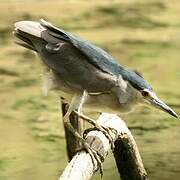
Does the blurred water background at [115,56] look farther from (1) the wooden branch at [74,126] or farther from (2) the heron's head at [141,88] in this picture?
(2) the heron's head at [141,88]

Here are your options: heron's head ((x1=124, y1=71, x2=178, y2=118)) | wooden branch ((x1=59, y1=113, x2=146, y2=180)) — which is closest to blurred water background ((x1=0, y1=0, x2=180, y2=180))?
wooden branch ((x1=59, y1=113, x2=146, y2=180))

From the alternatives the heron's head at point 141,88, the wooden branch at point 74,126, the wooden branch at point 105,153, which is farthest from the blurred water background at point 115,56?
the heron's head at point 141,88

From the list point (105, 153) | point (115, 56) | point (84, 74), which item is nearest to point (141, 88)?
point (84, 74)

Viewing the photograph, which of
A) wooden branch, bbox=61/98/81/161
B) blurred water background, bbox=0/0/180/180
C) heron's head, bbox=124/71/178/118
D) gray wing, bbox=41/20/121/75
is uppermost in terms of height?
gray wing, bbox=41/20/121/75

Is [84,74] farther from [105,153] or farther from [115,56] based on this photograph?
[115,56]

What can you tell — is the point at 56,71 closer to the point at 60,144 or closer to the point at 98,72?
the point at 98,72

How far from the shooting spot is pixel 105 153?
108 inches

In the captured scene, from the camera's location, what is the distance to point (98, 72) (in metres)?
2.56

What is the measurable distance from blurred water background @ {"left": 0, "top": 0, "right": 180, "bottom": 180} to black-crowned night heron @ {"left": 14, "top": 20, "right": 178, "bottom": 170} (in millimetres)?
1353

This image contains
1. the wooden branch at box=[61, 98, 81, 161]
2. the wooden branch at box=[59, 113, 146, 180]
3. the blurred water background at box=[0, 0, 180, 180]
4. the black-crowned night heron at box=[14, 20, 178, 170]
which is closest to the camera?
the wooden branch at box=[59, 113, 146, 180]

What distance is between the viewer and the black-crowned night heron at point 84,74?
8.36 ft

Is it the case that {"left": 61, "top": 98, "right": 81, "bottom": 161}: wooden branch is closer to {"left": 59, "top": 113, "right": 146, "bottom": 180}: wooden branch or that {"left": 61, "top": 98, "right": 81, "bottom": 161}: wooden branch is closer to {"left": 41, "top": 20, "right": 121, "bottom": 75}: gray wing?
{"left": 59, "top": 113, "right": 146, "bottom": 180}: wooden branch

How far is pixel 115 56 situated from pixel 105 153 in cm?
340

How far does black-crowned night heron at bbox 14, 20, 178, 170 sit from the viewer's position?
8.36 ft
